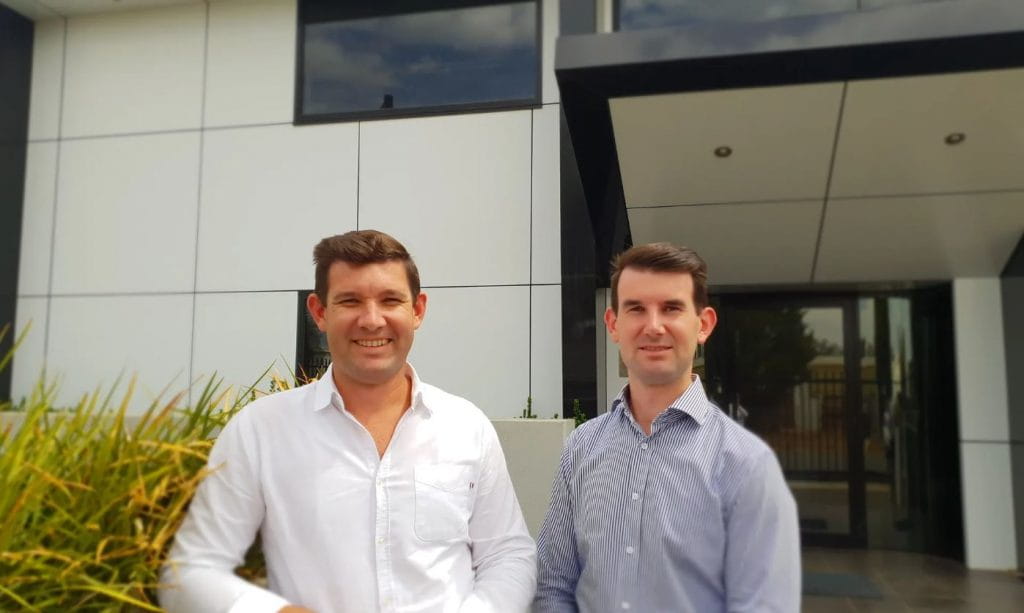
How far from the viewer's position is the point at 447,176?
7.65 meters

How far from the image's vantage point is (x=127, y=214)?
27.2 ft

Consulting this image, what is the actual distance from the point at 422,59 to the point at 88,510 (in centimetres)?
698

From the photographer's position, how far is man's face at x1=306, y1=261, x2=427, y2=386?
1.92 m

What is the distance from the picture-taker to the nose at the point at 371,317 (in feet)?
6.22

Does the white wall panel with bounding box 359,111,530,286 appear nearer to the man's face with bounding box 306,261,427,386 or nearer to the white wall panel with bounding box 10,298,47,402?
the white wall panel with bounding box 10,298,47,402

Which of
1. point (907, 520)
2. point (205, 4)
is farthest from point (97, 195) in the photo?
point (907, 520)

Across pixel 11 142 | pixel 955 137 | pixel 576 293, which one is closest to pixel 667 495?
pixel 955 137

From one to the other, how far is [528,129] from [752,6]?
270cm

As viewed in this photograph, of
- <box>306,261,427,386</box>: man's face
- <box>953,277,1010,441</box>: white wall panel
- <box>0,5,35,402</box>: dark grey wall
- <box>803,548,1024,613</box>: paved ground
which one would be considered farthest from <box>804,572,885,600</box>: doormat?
<box>0,5,35,402</box>: dark grey wall

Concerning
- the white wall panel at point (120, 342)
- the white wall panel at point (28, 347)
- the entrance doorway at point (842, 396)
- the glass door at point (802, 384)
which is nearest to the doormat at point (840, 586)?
the entrance doorway at point (842, 396)

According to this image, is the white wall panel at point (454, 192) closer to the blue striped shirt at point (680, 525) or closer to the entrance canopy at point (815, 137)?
the entrance canopy at point (815, 137)

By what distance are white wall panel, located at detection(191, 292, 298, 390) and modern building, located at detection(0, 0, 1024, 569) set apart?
0.09 ft

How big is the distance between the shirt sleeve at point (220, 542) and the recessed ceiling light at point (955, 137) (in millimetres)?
5404

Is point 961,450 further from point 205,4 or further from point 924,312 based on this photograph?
point 205,4
